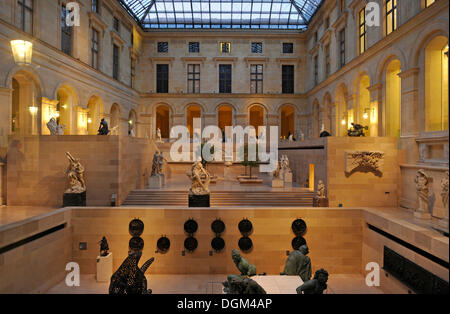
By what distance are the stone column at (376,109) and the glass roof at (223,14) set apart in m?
19.9

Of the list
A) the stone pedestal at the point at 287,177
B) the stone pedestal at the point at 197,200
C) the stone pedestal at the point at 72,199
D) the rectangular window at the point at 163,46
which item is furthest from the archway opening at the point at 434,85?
the rectangular window at the point at 163,46

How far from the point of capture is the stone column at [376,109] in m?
17.8

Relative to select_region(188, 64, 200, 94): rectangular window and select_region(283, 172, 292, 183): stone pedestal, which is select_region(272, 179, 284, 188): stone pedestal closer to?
select_region(283, 172, 292, 183): stone pedestal

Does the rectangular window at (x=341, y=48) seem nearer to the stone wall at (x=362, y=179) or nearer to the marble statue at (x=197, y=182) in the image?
the stone wall at (x=362, y=179)

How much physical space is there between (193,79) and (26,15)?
20.6m

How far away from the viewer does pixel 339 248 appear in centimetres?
1006

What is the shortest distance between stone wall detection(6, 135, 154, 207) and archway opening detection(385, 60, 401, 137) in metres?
15.6

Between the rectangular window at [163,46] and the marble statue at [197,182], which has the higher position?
the rectangular window at [163,46]

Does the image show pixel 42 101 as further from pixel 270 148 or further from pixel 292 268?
pixel 270 148

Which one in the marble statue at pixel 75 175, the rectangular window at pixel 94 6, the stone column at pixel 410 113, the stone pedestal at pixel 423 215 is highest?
the rectangular window at pixel 94 6

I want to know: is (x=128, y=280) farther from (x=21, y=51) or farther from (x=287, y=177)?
(x=287, y=177)

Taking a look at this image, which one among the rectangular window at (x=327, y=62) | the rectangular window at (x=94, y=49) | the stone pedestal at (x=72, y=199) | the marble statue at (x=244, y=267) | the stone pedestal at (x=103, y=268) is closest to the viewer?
the marble statue at (x=244, y=267)
